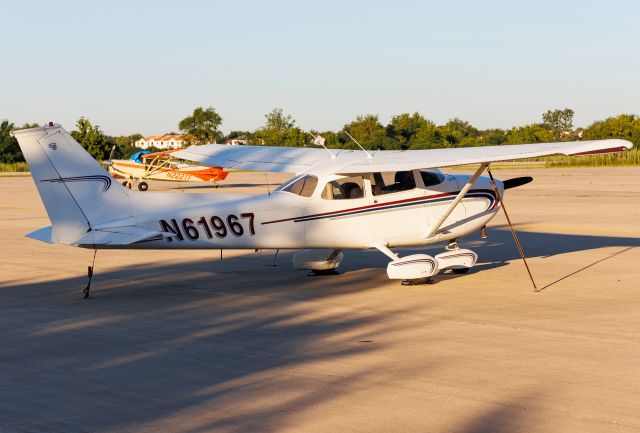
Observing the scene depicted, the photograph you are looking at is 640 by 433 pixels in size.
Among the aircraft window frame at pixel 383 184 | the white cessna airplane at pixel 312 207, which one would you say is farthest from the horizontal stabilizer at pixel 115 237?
the aircraft window frame at pixel 383 184

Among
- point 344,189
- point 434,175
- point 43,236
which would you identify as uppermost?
point 434,175

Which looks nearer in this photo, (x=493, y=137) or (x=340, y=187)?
(x=340, y=187)

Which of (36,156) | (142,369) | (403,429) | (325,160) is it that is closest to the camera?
(403,429)

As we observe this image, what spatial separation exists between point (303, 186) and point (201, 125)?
95.1 meters

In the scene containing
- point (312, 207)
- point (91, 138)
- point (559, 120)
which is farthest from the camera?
point (559, 120)

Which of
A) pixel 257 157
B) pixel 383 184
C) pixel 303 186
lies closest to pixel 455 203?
pixel 383 184

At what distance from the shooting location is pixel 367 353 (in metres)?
9.20

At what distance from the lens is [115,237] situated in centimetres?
1205

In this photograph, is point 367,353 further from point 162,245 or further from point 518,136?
point 518,136

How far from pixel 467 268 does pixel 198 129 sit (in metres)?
94.4

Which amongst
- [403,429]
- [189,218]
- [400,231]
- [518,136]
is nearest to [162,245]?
[189,218]

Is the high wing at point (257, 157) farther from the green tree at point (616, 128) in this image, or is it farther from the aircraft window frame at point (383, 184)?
the green tree at point (616, 128)

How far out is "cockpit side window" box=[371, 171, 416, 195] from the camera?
538 inches

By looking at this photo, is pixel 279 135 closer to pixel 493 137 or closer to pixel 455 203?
pixel 493 137
